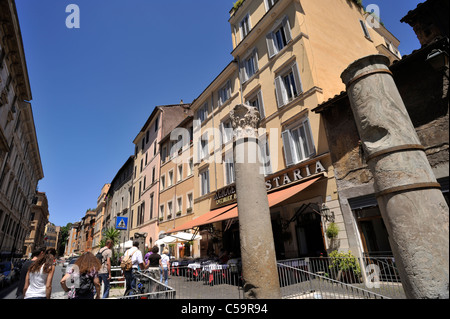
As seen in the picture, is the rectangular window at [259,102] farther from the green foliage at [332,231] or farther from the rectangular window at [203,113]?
the green foliage at [332,231]

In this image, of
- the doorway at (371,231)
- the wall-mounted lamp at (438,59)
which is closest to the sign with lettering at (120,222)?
the doorway at (371,231)

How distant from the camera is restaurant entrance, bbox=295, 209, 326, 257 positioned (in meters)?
10.5

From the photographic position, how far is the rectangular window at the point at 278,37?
1344 cm

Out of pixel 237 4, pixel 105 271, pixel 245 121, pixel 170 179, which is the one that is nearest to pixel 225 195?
pixel 105 271

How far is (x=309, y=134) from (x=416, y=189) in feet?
26.7

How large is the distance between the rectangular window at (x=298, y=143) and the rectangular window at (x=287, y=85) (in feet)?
5.45

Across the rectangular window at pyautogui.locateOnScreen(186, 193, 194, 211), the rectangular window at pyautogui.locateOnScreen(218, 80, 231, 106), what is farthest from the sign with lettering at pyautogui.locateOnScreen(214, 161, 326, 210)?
the rectangular window at pyautogui.locateOnScreen(218, 80, 231, 106)

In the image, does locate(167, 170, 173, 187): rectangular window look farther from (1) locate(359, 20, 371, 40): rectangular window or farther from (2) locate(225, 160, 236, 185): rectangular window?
(1) locate(359, 20, 371, 40): rectangular window

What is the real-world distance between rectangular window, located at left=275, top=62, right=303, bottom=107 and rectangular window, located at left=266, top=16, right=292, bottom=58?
164cm

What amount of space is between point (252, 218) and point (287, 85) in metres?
10.3

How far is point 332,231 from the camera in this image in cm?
941

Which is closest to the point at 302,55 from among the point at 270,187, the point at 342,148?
the point at 342,148

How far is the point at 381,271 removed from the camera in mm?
7809
